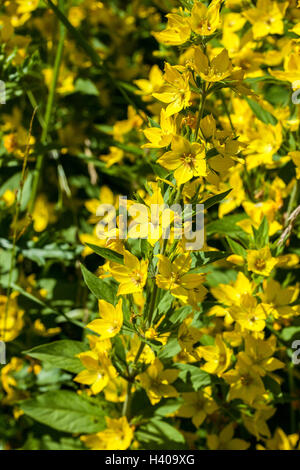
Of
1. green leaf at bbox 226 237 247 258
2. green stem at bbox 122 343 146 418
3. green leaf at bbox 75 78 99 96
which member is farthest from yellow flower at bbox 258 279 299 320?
green leaf at bbox 75 78 99 96

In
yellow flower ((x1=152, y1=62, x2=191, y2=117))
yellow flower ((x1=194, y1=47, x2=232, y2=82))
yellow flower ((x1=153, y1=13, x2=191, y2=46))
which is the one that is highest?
yellow flower ((x1=153, y1=13, x2=191, y2=46))

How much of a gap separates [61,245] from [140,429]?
75cm

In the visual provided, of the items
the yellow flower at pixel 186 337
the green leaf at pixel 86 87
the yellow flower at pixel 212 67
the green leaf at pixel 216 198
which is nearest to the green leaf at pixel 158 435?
the yellow flower at pixel 186 337

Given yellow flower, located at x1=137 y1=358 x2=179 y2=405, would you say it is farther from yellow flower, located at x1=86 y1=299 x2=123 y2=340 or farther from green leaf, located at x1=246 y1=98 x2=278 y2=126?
green leaf, located at x1=246 y1=98 x2=278 y2=126

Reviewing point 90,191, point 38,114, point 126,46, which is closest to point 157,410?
point 90,191

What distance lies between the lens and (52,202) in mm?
2523

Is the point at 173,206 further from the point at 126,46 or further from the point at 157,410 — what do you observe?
the point at 126,46

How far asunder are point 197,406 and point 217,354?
0.22 meters

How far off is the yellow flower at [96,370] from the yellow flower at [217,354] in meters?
0.29

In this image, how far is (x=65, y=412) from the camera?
1.47m

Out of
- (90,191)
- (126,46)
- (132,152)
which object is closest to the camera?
(132,152)

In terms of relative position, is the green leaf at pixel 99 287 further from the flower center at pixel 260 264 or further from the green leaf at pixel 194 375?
the flower center at pixel 260 264

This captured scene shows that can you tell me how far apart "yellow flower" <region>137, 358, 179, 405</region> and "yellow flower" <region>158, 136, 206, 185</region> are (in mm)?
519

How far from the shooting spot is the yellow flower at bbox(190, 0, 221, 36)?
1078 mm
